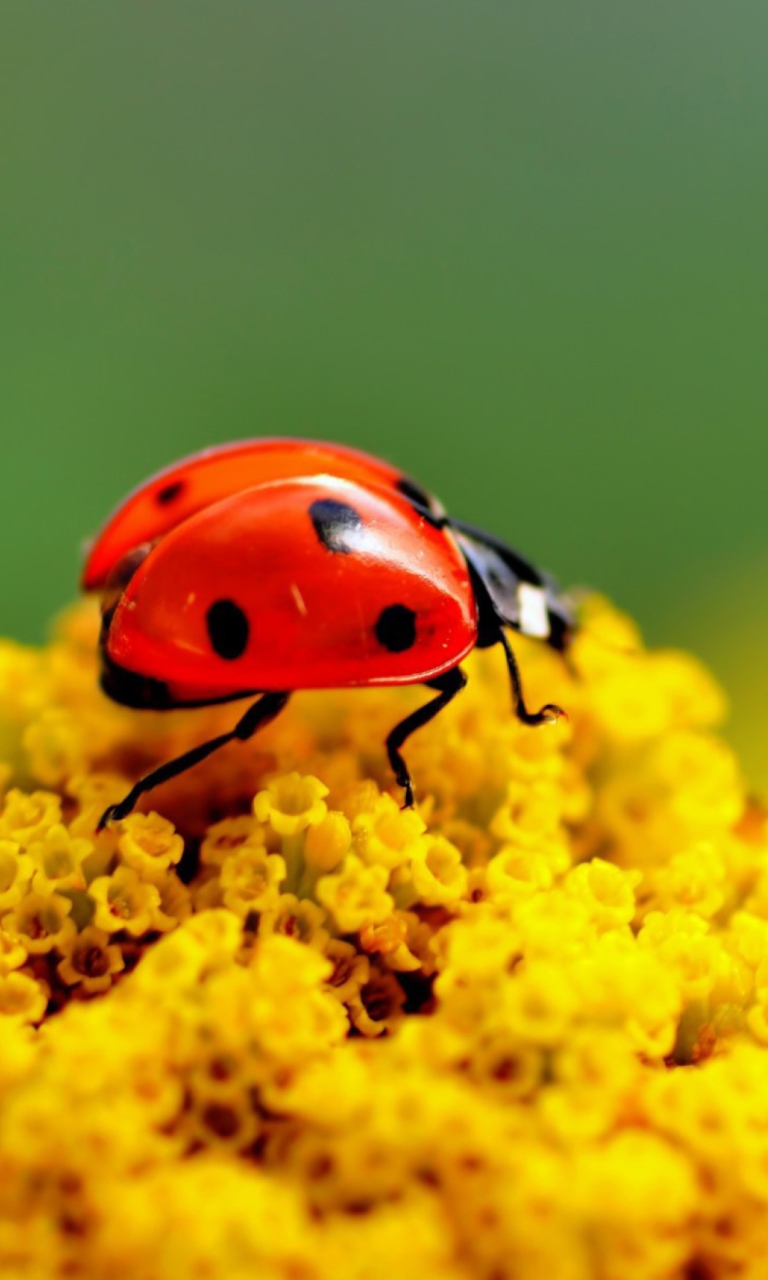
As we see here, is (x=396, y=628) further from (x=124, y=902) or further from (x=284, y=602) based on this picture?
(x=124, y=902)

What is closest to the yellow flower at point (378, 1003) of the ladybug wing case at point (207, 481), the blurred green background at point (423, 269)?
the ladybug wing case at point (207, 481)

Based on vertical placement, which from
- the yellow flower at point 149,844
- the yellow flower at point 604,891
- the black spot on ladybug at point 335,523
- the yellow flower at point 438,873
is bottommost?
the yellow flower at point 149,844

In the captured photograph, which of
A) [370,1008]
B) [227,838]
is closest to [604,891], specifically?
[370,1008]

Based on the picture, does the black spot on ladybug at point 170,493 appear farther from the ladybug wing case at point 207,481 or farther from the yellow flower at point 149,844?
the yellow flower at point 149,844

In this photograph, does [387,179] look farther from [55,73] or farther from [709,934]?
[709,934]

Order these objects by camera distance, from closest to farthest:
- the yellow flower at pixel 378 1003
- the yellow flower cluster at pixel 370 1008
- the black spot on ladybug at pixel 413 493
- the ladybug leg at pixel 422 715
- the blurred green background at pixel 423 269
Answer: the yellow flower cluster at pixel 370 1008 → the yellow flower at pixel 378 1003 → the ladybug leg at pixel 422 715 → the black spot on ladybug at pixel 413 493 → the blurred green background at pixel 423 269

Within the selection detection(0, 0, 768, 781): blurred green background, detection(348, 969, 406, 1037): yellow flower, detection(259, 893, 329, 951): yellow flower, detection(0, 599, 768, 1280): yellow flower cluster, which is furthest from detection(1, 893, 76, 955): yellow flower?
detection(0, 0, 768, 781): blurred green background
